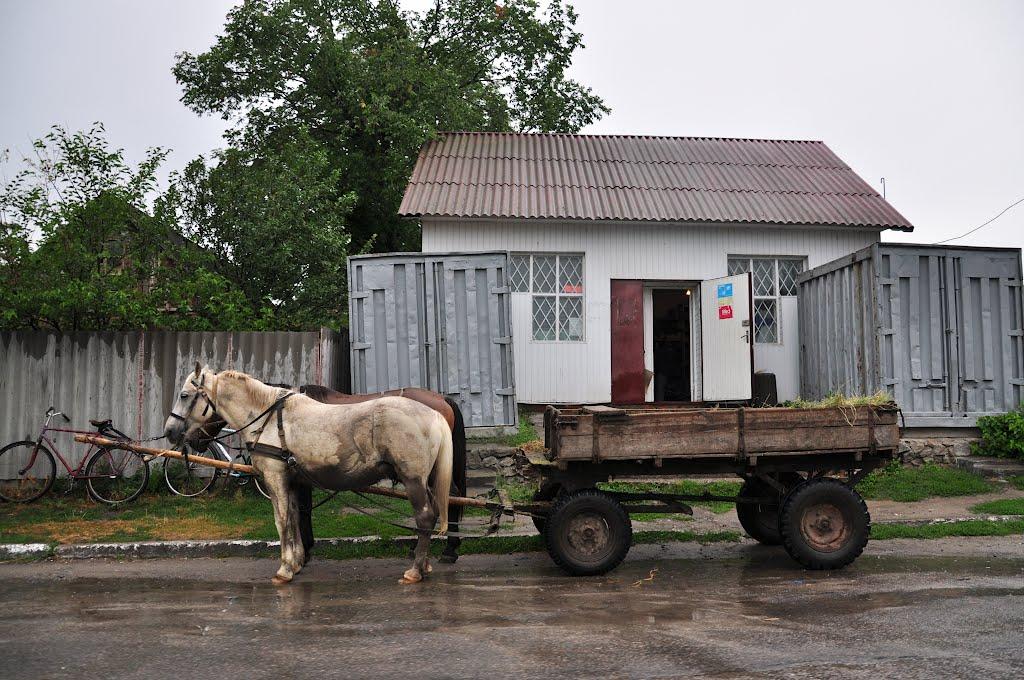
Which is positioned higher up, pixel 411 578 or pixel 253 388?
pixel 253 388

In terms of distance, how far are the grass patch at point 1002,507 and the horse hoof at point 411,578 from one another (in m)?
6.83

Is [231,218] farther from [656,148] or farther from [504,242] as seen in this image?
[656,148]

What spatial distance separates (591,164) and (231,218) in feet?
22.3

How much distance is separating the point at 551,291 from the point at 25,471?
8112mm

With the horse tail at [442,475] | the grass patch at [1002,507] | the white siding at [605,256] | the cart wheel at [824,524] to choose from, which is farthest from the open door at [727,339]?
the horse tail at [442,475]

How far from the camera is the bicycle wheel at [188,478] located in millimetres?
10578

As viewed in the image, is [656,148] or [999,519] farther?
[656,148]

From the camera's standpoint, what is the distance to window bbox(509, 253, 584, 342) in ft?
45.0

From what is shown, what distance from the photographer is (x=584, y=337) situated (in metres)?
13.8

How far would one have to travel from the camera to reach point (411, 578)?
6.93 meters

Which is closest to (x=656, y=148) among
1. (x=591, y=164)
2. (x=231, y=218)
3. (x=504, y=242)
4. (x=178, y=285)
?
(x=591, y=164)

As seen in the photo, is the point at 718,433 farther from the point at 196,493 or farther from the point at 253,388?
the point at 196,493

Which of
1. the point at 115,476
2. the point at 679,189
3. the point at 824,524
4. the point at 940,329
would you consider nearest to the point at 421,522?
the point at 824,524

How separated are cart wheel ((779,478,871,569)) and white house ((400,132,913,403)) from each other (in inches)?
239
